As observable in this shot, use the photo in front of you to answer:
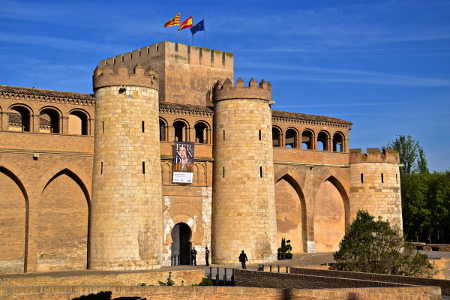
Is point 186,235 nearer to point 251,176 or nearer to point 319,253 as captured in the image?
point 251,176

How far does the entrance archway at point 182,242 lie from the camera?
122 ft

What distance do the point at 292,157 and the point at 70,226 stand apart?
14.5 m

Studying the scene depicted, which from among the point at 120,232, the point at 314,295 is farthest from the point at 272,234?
the point at 314,295

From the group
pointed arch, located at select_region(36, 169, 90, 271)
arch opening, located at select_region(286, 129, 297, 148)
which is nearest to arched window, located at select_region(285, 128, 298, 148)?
arch opening, located at select_region(286, 129, 297, 148)

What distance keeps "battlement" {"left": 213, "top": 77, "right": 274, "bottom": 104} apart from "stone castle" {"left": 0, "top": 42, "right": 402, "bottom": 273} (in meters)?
0.06

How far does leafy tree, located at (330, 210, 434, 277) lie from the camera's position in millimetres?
28484

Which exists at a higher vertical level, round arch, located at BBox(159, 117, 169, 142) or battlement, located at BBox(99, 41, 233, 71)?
battlement, located at BBox(99, 41, 233, 71)

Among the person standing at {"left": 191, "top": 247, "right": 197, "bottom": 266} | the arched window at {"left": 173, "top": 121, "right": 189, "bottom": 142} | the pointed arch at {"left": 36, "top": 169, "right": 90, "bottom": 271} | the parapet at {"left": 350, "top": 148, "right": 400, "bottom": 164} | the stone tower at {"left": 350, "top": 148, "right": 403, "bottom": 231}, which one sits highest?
the arched window at {"left": 173, "top": 121, "right": 189, "bottom": 142}

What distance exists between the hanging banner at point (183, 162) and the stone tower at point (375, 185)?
1227cm

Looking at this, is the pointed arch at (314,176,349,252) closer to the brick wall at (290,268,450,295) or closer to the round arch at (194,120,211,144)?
the round arch at (194,120,211,144)

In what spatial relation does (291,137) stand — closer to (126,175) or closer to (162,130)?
(162,130)

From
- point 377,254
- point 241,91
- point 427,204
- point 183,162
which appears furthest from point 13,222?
point 427,204

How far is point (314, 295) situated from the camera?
20578 mm

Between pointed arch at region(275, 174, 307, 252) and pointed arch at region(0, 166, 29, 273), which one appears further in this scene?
pointed arch at region(275, 174, 307, 252)
